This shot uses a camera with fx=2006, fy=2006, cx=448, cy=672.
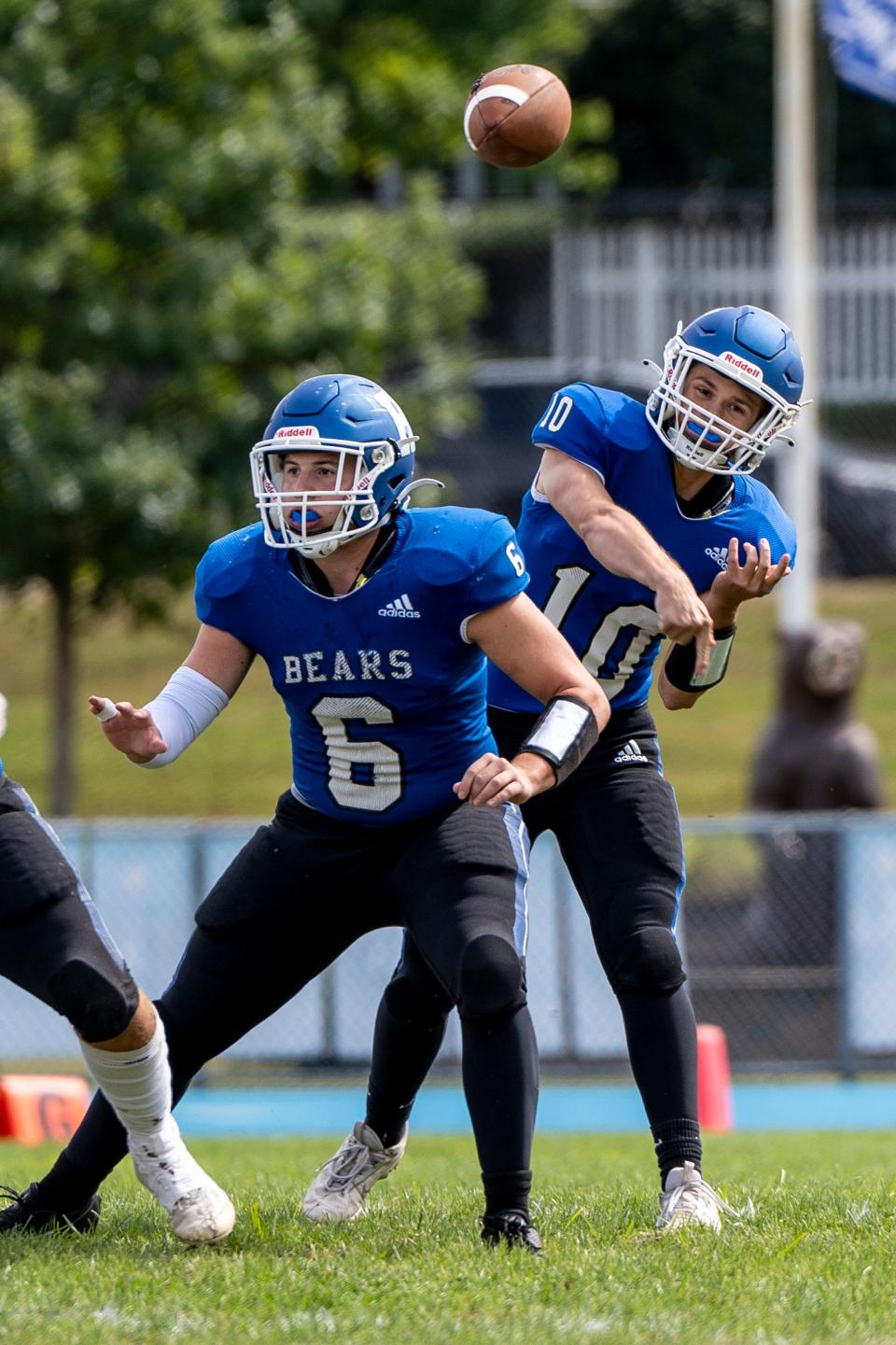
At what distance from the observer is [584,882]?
4879 mm

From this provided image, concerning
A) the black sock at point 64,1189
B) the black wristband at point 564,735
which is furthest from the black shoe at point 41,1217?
the black wristband at point 564,735

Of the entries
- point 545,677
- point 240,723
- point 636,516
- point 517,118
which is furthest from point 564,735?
point 240,723

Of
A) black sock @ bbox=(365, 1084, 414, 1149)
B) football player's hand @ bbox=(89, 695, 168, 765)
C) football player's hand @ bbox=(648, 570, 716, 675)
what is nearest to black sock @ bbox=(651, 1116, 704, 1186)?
black sock @ bbox=(365, 1084, 414, 1149)

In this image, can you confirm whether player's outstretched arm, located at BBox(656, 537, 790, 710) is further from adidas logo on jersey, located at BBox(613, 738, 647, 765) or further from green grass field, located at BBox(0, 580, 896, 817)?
green grass field, located at BBox(0, 580, 896, 817)

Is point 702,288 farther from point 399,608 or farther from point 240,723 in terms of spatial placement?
point 399,608

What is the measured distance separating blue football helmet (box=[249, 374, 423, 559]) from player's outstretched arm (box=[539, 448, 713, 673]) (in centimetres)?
53

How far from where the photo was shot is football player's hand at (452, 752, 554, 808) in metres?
4.16

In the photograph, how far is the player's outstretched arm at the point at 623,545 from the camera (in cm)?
462

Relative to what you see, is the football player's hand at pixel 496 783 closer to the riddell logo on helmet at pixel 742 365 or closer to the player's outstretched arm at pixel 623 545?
the player's outstretched arm at pixel 623 545

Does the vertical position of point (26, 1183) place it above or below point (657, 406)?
below

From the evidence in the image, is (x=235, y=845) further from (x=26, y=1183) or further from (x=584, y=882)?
(x=584, y=882)

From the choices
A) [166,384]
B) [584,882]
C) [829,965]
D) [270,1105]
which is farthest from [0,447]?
[584,882]

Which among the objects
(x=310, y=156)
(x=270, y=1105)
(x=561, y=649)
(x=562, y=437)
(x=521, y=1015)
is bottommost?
(x=270, y=1105)

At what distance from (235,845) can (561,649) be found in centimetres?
696
